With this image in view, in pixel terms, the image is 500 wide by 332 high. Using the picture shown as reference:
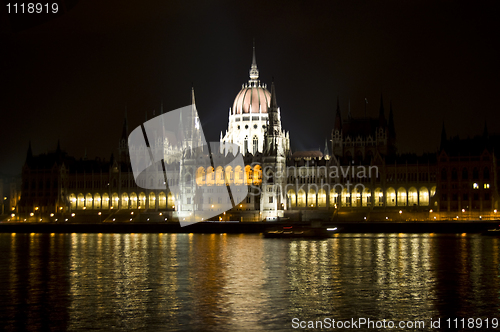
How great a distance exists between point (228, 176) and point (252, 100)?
2122 centimetres

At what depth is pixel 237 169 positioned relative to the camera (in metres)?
108

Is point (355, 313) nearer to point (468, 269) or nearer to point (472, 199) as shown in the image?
point (468, 269)

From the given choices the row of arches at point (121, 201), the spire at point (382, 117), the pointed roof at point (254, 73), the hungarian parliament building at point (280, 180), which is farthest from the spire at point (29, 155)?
the spire at point (382, 117)

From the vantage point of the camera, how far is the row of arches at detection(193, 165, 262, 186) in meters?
106

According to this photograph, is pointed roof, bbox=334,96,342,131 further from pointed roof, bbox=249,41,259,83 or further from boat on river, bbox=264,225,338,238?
boat on river, bbox=264,225,338,238

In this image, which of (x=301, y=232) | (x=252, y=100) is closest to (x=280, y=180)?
(x=252, y=100)

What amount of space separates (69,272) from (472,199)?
66.4 metres

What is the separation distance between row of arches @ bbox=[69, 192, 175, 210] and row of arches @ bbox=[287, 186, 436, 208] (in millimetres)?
22449

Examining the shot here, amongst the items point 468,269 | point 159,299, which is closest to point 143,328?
point 159,299

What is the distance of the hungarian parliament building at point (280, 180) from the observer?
9550 cm

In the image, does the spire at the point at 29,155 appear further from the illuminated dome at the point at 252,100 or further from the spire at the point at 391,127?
the spire at the point at 391,127

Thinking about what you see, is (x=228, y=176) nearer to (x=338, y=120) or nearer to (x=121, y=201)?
(x=121, y=201)

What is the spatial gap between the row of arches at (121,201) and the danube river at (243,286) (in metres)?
54.9

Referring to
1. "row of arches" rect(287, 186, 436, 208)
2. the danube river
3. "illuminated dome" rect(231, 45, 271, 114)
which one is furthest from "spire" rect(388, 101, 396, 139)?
the danube river
